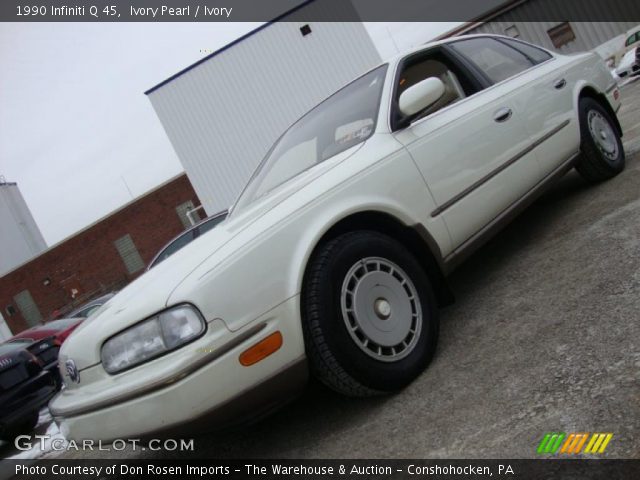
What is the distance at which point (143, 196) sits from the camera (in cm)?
2697

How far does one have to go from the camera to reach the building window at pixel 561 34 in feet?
85.3

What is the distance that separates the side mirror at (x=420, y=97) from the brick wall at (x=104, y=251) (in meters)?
24.9

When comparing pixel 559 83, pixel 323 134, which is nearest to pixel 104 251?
pixel 323 134

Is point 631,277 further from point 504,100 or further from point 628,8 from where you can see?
point 628,8

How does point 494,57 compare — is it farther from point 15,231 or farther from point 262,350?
point 15,231

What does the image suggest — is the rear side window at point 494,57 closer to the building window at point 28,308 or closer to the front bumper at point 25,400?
the front bumper at point 25,400

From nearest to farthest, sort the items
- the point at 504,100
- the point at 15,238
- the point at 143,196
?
the point at 504,100, the point at 143,196, the point at 15,238

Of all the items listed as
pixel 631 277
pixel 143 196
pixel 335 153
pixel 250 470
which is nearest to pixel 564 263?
pixel 631 277

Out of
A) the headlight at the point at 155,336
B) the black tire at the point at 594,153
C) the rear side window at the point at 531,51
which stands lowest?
the black tire at the point at 594,153

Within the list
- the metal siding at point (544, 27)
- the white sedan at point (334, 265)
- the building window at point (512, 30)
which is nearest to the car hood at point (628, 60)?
the metal siding at point (544, 27)

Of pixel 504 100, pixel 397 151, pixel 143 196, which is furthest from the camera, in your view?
pixel 143 196

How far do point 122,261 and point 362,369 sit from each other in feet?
89.3

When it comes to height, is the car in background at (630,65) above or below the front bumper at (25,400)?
above

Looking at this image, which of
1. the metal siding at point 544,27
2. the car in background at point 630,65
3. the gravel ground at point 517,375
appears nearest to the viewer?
the gravel ground at point 517,375
